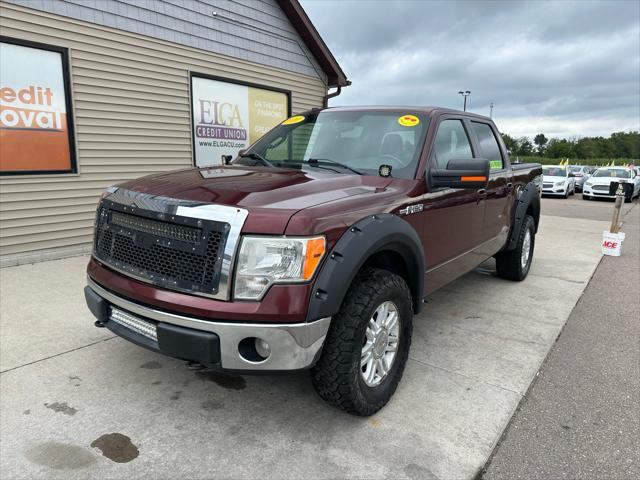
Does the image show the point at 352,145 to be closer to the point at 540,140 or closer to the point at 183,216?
the point at 183,216

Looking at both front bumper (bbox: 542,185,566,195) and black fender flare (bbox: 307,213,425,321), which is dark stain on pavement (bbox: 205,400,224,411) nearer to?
black fender flare (bbox: 307,213,425,321)

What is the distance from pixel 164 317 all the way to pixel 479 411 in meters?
1.88

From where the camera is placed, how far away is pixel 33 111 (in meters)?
5.72

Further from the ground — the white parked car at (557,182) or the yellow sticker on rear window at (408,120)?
the yellow sticker on rear window at (408,120)

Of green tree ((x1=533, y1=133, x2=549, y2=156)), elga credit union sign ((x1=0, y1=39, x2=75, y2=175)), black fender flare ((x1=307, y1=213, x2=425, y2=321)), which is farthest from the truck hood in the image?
green tree ((x1=533, y1=133, x2=549, y2=156))

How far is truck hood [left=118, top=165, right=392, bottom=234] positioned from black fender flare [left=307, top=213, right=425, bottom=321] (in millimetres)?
235

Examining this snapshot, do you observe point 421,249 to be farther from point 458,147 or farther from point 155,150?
point 155,150

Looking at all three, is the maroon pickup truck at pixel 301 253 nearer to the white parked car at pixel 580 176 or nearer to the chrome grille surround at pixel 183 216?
the chrome grille surround at pixel 183 216

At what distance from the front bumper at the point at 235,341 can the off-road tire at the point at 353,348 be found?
0.12 metres

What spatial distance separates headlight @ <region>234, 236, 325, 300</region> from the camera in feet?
6.97

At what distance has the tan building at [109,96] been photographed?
5.63 metres

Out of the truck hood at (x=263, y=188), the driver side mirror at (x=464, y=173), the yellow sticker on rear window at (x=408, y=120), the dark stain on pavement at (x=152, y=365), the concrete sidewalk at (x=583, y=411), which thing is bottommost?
the concrete sidewalk at (x=583, y=411)

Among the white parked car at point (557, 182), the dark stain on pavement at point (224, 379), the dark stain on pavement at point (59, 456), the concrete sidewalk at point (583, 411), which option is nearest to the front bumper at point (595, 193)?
the white parked car at point (557, 182)

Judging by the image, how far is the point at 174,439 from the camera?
2391 millimetres
